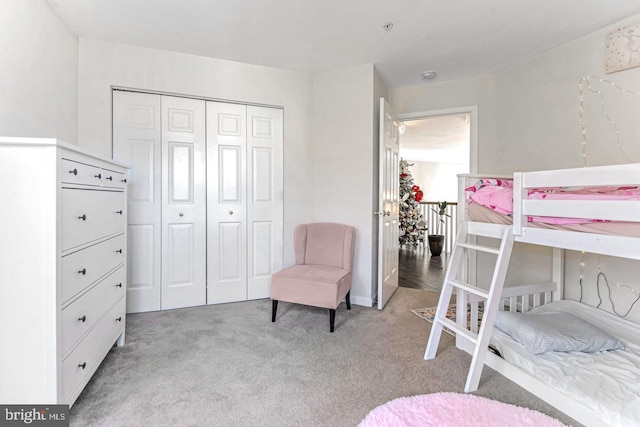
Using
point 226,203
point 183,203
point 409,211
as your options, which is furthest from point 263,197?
point 409,211

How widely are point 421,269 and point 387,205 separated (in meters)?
2.10

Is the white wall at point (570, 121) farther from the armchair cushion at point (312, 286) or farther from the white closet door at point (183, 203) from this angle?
the white closet door at point (183, 203)

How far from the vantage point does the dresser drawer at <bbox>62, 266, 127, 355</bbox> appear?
4.47 ft

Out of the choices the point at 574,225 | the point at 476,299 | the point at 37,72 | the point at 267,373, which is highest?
the point at 37,72

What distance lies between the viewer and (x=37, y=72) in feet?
6.56

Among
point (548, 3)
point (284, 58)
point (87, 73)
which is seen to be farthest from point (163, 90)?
point (548, 3)

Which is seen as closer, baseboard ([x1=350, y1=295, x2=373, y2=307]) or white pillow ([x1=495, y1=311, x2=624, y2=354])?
white pillow ([x1=495, y1=311, x2=624, y2=354])

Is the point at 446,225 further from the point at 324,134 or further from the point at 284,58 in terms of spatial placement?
the point at 284,58

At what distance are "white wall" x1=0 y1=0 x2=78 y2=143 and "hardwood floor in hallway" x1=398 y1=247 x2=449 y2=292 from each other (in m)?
3.72

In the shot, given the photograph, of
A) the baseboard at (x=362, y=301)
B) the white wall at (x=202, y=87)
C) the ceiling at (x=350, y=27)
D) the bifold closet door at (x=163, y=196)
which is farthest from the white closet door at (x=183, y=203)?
the baseboard at (x=362, y=301)

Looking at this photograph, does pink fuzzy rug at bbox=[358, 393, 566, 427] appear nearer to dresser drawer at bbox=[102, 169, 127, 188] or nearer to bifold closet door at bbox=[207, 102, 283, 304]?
dresser drawer at bbox=[102, 169, 127, 188]

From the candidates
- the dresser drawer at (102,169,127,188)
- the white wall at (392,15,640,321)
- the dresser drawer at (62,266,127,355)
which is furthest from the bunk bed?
the dresser drawer at (102,169,127,188)

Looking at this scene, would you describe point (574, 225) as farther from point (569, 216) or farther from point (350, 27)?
point (350, 27)

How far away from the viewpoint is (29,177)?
1.23 metres
